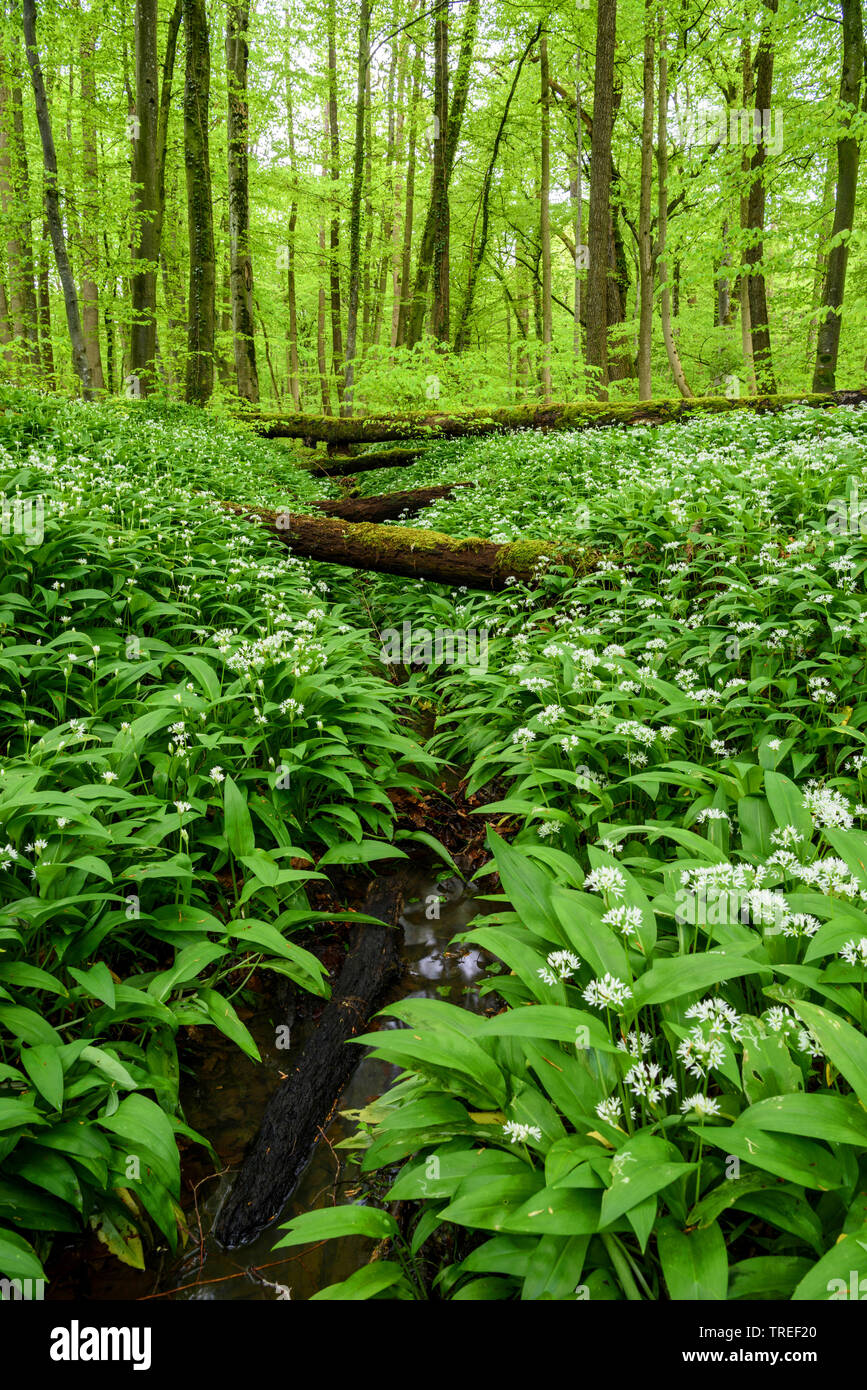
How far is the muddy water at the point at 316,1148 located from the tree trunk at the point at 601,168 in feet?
40.7

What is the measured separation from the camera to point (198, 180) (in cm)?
1257

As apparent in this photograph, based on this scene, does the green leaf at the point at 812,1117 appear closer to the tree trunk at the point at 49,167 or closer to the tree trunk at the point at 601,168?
the tree trunk at the point at 49,167

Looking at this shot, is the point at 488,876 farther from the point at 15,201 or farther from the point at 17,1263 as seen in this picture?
the point at 15,201

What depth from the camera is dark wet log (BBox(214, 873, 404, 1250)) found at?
7.05 ft

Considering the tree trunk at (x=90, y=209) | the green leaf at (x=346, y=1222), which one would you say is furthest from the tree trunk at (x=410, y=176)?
the green leaf at (x=346, y=1222)

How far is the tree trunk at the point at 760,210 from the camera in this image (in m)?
11.7

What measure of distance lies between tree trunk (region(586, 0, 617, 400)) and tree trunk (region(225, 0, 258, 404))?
728 centimetres

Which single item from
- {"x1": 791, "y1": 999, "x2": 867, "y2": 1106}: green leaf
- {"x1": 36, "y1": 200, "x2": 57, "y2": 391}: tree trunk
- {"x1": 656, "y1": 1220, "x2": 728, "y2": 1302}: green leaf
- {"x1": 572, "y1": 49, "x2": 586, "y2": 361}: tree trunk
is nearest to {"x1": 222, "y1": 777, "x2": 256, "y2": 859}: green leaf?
{"x1": 656, "y1": 1220, "x2": 728, "y2": 1302}: green leaf

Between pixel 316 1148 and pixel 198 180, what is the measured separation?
1566 cm

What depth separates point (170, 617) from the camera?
4809 mm

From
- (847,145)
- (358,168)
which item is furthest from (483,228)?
(847,145)

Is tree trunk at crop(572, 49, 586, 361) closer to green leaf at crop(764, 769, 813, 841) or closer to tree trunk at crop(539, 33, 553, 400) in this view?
tree trunk at crop(539, 33, 553, 400)

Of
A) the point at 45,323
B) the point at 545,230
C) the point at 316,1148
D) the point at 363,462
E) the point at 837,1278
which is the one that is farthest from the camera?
the point at 45,323
